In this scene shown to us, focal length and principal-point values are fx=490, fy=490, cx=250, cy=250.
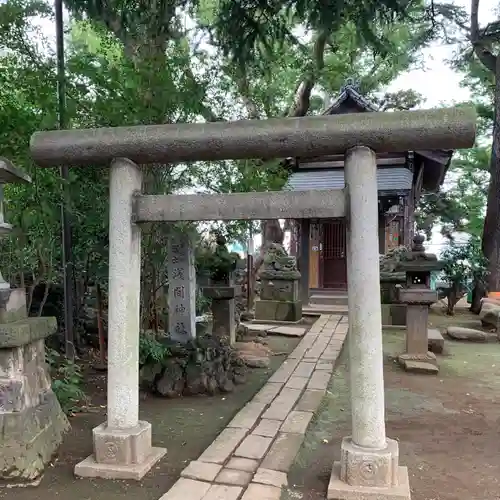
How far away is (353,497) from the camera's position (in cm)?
317

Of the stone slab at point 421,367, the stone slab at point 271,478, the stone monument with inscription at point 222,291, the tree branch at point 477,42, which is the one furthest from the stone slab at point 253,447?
the tree branch at point 477,42

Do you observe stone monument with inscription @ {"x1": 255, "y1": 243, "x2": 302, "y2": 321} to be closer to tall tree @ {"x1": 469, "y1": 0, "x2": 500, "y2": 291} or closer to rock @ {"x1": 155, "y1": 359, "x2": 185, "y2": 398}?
rock @ {"x1": 155, "y1": 359, "x2": 185, "y2": 398}

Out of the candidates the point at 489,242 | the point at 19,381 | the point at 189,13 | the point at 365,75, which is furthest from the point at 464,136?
the point at 365,75

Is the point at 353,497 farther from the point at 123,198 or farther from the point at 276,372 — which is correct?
the point at 276,372

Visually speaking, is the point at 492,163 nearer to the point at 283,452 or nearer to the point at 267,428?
the point at 267,428

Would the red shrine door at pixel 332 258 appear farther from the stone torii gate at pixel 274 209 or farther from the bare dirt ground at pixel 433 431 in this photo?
the stone torii gate at pixel 274 209

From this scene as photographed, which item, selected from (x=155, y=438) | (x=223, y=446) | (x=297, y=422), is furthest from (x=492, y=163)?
(x=155, y=438)

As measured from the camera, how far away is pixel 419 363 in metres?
7.31

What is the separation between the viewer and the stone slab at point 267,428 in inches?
173

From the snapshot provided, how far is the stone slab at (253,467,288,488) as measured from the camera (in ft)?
11.1

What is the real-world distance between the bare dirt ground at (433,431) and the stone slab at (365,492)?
4.9 inches

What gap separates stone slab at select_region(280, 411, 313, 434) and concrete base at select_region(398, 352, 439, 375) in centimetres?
282

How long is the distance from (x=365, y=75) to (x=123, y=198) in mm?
18246

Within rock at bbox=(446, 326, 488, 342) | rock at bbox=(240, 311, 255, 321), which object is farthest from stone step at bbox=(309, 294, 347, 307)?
rock at bbox=(446, 326, 488, 342)
